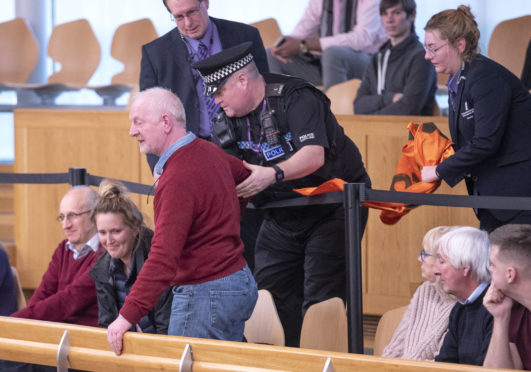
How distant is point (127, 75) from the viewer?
277 inches

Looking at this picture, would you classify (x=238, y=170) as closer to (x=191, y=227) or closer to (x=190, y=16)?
(x=191, y=227)

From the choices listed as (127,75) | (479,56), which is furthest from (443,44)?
(127,75)

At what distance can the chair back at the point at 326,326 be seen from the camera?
3119mm

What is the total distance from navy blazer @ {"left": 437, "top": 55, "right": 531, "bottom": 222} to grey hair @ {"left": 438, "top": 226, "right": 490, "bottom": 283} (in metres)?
0.39

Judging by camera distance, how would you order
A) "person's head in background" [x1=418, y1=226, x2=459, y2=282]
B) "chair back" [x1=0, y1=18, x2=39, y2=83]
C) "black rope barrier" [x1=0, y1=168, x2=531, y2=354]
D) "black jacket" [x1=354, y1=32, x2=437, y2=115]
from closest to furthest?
"person's head in background" [x1=418, y1=226, x2=459, y2=282] → "black rope barrier" [x1=0, y1=168, x2=531, y2=354] → "black jacket" [x1=354, y1=32, x2=437, y2=115] → "chair back" [x1=0, y1=18, x2=39, y2=83]

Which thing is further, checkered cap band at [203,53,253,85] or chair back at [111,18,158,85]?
chair back at [111,18,158,85]

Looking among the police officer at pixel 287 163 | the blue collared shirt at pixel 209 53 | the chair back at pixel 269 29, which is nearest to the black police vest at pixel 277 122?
the police officer at pixel 287 163

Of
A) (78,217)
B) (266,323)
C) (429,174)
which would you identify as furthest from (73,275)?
(429,174)

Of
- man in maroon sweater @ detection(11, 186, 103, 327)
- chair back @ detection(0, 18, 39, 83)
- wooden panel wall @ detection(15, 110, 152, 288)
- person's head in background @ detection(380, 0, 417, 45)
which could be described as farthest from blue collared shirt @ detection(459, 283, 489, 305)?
chair back @ detection(0, 18, 39, 83)

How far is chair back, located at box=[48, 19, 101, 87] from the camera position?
23.6 ft

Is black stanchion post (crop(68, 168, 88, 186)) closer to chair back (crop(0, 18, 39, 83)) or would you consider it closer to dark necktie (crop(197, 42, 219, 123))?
dark necktie (crop(197, 42, 219, 123))

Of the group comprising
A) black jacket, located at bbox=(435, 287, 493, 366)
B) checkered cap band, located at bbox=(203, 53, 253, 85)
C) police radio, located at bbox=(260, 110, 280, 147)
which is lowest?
black jacket, located at bbox=(435, 287, 493, 366)

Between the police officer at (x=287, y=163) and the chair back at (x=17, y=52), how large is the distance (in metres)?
4.33

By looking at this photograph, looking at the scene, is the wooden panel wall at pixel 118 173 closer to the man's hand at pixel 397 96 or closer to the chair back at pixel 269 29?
the man's hand at pixel 397 96
